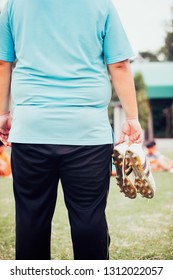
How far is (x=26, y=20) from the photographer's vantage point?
51.2 inches

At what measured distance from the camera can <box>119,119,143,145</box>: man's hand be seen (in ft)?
4.69

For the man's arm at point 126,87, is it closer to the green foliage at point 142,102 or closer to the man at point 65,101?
the man at point 65,101

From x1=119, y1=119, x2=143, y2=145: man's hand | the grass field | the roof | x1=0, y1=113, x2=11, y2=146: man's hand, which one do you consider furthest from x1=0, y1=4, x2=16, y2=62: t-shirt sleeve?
the roof

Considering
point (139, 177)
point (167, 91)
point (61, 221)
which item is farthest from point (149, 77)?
point (139, 177)

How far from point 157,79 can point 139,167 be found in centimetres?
909

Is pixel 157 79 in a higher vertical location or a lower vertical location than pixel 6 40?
lower

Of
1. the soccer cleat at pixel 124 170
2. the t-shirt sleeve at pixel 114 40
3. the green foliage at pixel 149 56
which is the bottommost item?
the green foliage at pixel 149 56

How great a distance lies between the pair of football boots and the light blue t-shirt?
208 millimetres

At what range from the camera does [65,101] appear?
1289 mm

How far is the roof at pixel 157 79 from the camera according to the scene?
1002 cm

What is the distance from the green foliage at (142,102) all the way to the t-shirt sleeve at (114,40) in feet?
23.5

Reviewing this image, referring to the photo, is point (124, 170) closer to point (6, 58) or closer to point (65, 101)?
point (65, 101)

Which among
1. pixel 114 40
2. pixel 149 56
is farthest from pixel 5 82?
pixel 149 56

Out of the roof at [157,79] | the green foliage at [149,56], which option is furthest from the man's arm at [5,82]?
the green foliage at [149,56]
